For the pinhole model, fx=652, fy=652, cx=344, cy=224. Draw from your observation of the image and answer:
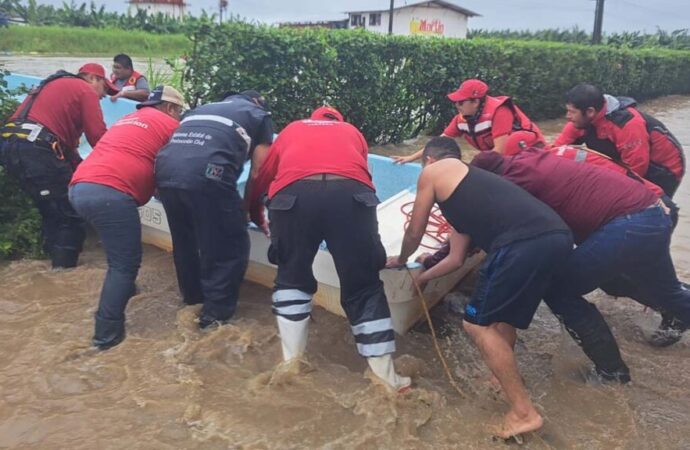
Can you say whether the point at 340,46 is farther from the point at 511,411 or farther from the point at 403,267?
the point at 511,411

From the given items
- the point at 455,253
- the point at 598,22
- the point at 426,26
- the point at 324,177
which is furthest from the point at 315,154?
the point at 426,26

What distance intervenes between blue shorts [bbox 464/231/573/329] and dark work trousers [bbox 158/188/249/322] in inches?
64.0

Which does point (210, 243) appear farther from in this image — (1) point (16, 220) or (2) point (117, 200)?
(1) point (16, 220)

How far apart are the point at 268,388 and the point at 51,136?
2759mm

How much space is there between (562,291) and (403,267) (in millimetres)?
939

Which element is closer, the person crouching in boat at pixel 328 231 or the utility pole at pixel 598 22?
the person crouching in boat at pixel 328 231

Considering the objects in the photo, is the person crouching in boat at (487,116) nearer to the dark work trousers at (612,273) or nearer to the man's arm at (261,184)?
the man's arm at (261,184)

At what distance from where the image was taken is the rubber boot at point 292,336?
151 inches

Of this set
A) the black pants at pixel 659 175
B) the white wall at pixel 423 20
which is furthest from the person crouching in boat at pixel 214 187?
the white wall at pixel 423 20

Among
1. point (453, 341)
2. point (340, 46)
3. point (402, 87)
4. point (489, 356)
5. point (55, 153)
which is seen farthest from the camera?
point (402, 87)

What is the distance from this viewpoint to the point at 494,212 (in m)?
3.31

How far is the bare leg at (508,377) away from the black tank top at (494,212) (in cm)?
46

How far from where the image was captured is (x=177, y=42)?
36938 millimetres

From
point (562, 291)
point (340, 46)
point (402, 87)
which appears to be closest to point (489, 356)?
point (562, 291)
